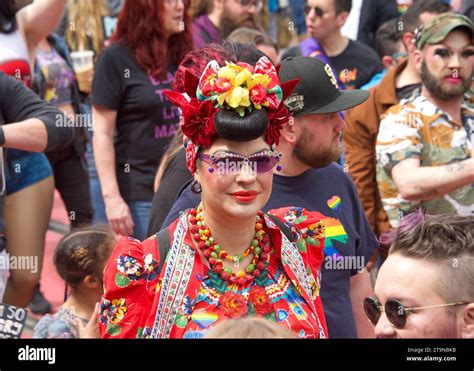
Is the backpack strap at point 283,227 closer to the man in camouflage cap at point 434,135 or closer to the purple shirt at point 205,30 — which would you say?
the man in camouflage cap at point 434,135

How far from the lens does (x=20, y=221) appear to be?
5.34 metres

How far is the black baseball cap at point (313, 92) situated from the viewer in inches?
172

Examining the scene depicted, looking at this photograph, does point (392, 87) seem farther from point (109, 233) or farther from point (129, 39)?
point (109, 233)

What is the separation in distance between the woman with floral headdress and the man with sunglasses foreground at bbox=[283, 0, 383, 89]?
11.2 feet

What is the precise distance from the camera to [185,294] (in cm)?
330

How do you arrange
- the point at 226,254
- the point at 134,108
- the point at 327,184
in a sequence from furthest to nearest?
the point at 134,108 < the point at 327,184 < the point at 226,254

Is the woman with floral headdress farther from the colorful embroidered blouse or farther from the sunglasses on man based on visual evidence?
the sunglasses on man

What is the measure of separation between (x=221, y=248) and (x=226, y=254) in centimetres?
3

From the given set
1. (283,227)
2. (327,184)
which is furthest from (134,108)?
(283,227)

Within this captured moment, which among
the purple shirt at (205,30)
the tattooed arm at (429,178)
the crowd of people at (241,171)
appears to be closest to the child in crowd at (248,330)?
the crowd of people at (241,171)

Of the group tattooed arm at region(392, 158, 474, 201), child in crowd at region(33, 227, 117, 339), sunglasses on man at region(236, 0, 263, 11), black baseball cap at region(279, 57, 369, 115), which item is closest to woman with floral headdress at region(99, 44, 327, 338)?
black baseball cap at region(279, 57, 369, 115)

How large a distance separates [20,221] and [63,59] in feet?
6.17

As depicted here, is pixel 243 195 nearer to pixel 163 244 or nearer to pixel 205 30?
pixel 163 244
